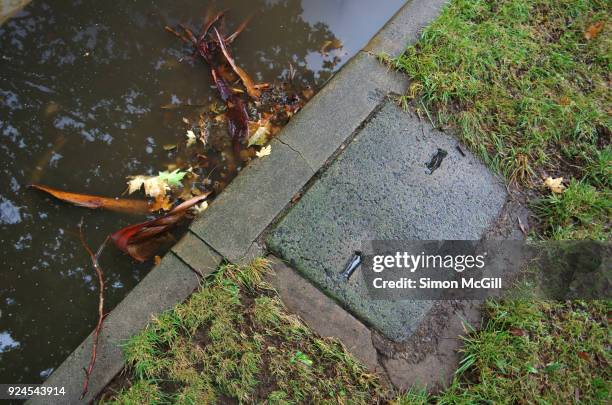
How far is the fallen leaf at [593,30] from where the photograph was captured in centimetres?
305

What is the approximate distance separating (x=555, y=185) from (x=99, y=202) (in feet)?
9.20

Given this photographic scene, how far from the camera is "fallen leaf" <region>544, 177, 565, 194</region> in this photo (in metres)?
2.64

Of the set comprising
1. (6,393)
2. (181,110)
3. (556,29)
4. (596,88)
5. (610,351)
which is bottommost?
(6,393)

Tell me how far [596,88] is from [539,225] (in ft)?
3.72

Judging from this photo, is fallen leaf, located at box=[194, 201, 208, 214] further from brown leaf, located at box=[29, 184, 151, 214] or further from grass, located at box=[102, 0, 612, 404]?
grass, located at box=[102, 0, 612, 404]

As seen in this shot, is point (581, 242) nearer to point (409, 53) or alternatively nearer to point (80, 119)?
point (409, 53)

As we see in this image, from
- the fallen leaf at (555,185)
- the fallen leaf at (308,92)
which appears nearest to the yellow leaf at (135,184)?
the fallen leaf at (308,92)

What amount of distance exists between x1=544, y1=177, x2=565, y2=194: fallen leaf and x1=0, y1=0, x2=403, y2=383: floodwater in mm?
1422

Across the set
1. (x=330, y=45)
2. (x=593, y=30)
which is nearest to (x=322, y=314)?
(x=330, y=45)

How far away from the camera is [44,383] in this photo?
2.13 m

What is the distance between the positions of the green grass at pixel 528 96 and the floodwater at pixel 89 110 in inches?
23.1

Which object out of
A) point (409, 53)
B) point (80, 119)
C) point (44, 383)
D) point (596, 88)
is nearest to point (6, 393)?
point (44, 383)

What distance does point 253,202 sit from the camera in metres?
2.44

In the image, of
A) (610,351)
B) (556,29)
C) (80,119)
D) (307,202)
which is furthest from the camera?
(556,29)
